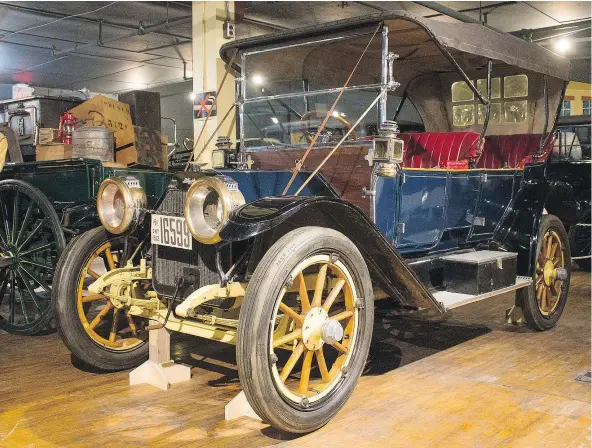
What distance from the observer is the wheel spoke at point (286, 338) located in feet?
8.01

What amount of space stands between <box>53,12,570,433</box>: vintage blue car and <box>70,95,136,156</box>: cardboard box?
4.70 ft

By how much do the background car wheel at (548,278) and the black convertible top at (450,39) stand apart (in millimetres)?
1045

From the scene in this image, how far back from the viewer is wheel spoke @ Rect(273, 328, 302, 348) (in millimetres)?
2441

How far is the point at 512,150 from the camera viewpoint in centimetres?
479

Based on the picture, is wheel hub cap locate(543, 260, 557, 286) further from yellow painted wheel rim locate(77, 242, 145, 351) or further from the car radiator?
yellow painted wheel rim locate(77, 242, 145, 351)

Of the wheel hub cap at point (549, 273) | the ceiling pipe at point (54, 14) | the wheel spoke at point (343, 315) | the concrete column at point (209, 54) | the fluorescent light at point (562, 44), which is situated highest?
the ceiling pipe at point (54, 14)

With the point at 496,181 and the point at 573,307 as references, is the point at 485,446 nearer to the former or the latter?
the point at 496,181

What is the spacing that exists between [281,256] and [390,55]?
1.31 meters

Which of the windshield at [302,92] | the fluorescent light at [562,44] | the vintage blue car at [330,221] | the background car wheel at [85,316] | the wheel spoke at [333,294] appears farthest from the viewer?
the fluorescent light at [562,44]

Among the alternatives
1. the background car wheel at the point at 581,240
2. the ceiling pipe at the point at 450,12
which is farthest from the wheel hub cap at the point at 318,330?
the ceiling pipe at the point at 450,12

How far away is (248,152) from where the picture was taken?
3984 mm

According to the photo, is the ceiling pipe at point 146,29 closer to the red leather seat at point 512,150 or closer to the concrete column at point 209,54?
the concrete column at point 209,54

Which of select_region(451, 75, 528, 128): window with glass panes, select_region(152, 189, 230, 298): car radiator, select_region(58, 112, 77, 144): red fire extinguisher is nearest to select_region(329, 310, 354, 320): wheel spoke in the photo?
select_region(152, 189, 230, 298): car radiator

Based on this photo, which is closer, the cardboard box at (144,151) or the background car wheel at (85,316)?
the background car wheel at (85,316)
